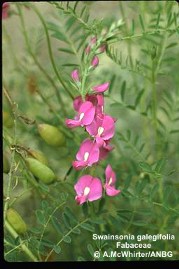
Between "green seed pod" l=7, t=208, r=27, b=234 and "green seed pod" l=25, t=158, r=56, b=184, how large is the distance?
48 millimetres

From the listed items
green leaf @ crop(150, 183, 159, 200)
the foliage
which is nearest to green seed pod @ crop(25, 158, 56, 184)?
the foliage

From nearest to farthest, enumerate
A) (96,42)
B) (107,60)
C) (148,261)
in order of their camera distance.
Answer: (96,42) → (148,261) → (107,60)

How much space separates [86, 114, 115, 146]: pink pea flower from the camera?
2.20 ft

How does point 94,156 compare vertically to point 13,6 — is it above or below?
below

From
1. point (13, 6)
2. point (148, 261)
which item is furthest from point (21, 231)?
point (13, 6)

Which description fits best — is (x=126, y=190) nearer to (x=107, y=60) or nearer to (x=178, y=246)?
(x=178, y=246)

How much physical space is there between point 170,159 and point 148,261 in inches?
5.5

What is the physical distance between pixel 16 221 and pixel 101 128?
141mm

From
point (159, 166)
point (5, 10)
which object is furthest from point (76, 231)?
point (5, 10)

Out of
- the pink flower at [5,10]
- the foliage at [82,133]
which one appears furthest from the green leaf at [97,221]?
the pink flower at [5,10]

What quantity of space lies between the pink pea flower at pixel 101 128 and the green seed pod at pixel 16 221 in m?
0.13

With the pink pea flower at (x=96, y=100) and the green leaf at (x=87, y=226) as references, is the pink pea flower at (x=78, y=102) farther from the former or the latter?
the green leaf at (x=87, y=226)

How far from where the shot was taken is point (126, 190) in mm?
727

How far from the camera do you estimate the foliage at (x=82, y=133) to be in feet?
2.29
